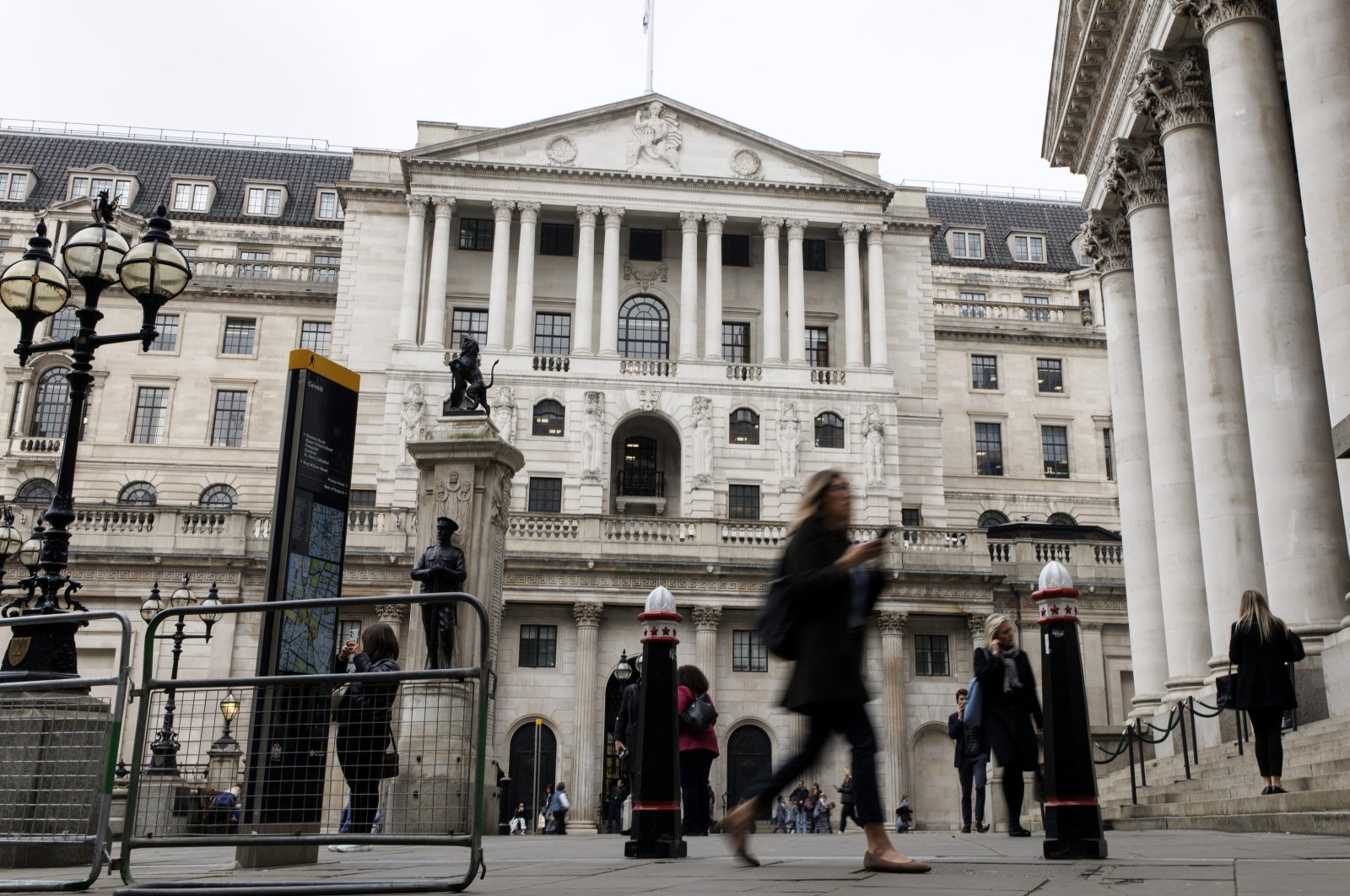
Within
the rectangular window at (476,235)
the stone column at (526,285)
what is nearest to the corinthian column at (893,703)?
the stone column at (526,285)

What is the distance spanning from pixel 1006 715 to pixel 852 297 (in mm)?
40783

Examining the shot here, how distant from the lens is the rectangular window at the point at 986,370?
59375 mm

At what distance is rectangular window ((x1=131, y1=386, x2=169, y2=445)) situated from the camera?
5591cm

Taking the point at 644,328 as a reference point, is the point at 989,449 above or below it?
below

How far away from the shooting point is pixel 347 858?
34.2 feet

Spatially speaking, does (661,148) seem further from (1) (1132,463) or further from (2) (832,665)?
(2) (832,665)

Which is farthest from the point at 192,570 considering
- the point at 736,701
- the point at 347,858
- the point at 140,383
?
the point at 347,858

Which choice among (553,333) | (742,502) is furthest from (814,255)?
(742,502)

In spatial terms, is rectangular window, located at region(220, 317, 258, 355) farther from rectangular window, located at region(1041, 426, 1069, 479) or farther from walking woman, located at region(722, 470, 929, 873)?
walking woman, located at region(722, 470, 929, 873)

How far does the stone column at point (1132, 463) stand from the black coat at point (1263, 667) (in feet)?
35.0

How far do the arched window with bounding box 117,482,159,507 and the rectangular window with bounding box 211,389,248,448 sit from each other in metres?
3.38

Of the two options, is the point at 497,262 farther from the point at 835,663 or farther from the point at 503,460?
the point at 835,663

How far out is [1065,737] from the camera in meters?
8.45

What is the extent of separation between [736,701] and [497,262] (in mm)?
21252
